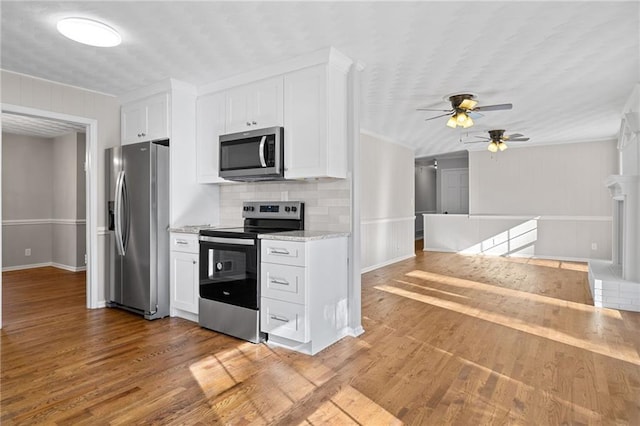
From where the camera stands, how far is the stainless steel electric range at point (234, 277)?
9.99 feet

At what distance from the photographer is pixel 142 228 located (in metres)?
3.71

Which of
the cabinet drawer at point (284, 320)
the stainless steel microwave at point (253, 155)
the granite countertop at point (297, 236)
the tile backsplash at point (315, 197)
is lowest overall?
the cabinet drawer at point (284, 320)

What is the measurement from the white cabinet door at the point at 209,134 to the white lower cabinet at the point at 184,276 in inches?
27.3

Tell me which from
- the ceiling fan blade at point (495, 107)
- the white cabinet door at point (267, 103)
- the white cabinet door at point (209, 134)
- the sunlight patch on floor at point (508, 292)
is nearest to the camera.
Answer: the white cabinet door at point (267, 103)

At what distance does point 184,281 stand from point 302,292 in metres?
1.44

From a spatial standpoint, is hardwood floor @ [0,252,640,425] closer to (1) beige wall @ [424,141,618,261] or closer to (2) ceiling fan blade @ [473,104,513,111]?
(2) ceiling fan blade @ [473,104,513,111]

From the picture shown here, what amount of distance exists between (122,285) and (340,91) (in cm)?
293

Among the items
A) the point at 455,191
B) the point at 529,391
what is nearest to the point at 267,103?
the point at 529,391

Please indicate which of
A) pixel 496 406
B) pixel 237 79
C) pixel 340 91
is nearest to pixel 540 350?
pixel 496 406

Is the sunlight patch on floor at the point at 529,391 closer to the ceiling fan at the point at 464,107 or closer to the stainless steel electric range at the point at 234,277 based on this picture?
the stainless steel electric range at the point at 234,277

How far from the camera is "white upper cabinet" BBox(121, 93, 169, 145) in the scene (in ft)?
12.6

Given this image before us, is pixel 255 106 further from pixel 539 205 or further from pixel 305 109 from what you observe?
pixel 539 205

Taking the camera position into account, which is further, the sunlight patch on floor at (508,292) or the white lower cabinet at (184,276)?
the sunlight patch on floor at (508,292)

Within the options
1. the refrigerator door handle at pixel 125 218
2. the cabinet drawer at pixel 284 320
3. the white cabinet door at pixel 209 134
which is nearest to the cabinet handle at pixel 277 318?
the cabinet drawer at pixel 284 320
